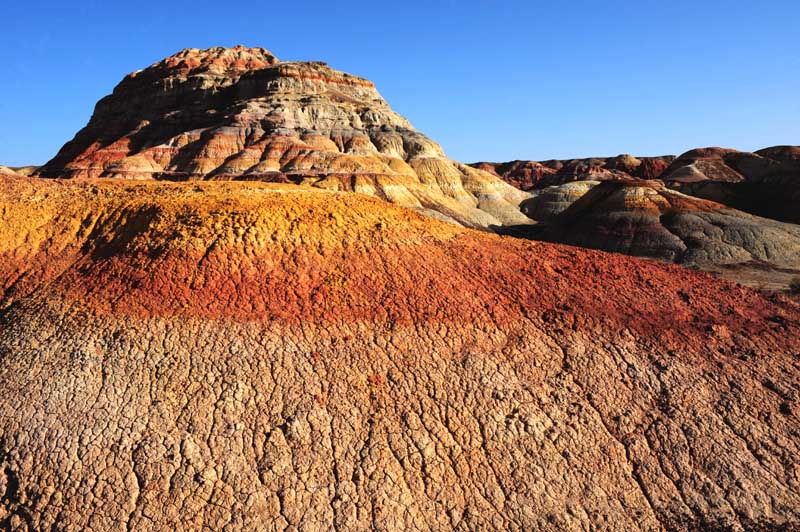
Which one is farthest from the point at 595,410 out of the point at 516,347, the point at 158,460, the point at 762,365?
the point at 158,460

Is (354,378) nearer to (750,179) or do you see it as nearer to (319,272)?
(319,272)

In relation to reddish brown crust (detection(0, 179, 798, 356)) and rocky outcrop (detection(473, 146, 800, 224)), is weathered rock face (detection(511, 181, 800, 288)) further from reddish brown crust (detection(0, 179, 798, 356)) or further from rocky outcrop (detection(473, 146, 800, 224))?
reddish brown crust (detection(0, 179, 798, 356))

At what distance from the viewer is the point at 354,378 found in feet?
40.9

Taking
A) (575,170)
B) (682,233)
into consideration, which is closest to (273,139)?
(682,233)

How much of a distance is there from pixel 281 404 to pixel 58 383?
507cm

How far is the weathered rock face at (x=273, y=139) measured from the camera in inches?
2520

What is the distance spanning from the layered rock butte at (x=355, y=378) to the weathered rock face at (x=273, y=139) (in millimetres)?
42116

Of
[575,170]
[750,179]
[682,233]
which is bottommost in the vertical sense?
[682,233]

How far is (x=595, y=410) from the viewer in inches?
499

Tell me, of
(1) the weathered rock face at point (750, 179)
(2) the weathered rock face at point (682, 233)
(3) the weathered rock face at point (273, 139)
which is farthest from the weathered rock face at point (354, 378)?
(1) the weathered rock face at point (750, 179)

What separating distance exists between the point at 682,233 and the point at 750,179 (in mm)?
40749

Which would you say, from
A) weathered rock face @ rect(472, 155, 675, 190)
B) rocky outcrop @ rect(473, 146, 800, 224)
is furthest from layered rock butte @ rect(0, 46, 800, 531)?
weathered rock face @ rect(472, 155, 675, 190)

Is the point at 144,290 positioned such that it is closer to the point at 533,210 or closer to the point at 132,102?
the point at 533,210

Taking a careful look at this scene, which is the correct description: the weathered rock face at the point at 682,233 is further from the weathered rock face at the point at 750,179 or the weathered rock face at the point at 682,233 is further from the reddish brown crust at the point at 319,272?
the reddish brown crust at the point at 319,272
